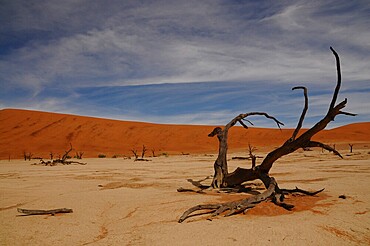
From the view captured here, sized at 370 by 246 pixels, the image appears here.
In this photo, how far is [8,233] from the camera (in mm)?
4043

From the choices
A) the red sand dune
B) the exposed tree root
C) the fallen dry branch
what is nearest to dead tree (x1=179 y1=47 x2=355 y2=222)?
the exposed tree root

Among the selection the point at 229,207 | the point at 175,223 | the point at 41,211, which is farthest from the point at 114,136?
the point at 175,223

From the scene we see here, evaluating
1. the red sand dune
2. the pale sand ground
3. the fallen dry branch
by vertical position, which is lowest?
the pale sand ground

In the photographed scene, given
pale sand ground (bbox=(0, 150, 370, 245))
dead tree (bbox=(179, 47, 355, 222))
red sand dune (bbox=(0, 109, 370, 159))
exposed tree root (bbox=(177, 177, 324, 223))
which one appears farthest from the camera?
red sand dune (bbox=(0, 109, 370, 159))

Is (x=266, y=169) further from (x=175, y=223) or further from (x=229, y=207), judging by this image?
(x=175, y=223)

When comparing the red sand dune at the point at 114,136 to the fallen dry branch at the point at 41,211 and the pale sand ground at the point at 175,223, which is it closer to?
the pale sand ground at the point at 175,223

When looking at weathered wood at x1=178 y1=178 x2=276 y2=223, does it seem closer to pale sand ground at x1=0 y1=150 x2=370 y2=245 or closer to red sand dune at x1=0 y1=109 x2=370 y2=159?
pale sand ground at x1=0 y1=150 x2=370 y2=245

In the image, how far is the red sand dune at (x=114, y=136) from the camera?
39969mm

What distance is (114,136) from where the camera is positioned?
48.6 metres

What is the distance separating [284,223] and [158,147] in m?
39.5

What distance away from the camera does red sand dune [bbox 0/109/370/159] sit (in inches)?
1574

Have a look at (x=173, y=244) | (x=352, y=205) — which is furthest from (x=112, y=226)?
(x=352, y=205)

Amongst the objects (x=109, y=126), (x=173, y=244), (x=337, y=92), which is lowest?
(x=173, y=244)

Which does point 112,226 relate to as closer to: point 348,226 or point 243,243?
point 243,243
